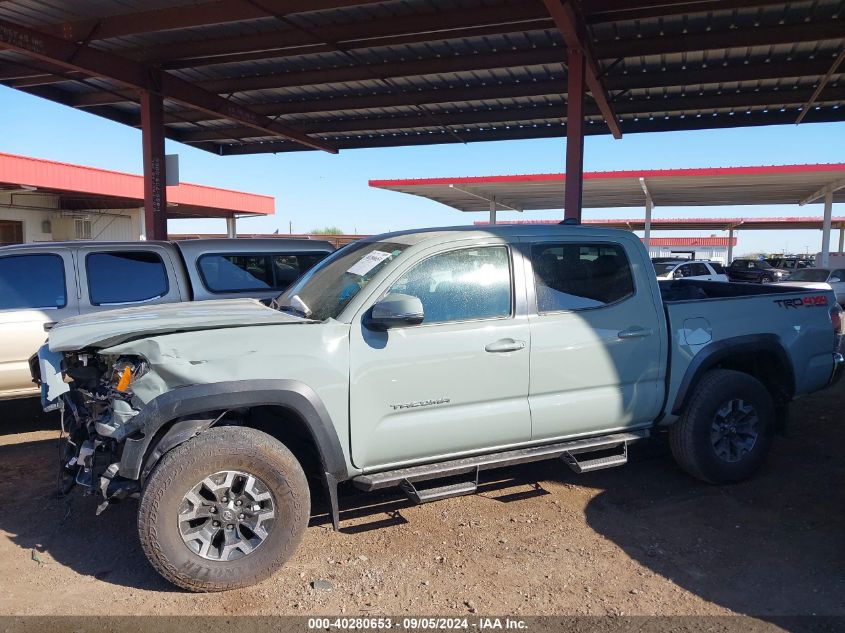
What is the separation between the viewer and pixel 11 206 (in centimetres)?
2034

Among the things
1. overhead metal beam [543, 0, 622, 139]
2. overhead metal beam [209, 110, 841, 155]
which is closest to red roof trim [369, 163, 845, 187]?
overhead metal beam [209, 110, 841, 155]

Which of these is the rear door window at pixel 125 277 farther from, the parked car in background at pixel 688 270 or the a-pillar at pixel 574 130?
the parked car in background at pixel 688 270

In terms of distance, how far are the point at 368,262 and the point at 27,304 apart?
3.73 meters

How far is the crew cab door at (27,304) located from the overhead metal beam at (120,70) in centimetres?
452

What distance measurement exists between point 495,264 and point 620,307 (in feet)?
3.15

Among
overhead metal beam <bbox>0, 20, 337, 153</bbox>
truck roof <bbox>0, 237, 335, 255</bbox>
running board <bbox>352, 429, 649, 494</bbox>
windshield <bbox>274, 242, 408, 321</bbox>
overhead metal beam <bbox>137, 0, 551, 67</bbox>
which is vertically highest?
overhead metal beam <bbox>137, 0, 551, 67</bbox>

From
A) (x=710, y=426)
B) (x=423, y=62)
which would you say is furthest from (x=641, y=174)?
(x=710, y=426)

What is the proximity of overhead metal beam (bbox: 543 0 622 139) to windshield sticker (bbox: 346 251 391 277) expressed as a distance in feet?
16.5

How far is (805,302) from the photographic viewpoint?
4.92m

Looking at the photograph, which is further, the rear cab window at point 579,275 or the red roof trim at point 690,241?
the red roof trim at point 690,241

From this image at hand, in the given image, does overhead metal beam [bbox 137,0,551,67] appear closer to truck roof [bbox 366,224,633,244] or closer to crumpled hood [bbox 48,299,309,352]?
truck roof [bbox 366,224,633,244]

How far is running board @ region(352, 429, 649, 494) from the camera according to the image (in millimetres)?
3588

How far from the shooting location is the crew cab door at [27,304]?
563 centimetres

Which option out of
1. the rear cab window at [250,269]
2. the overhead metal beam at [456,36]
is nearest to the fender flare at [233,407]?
the rear cab window at [250,269]
